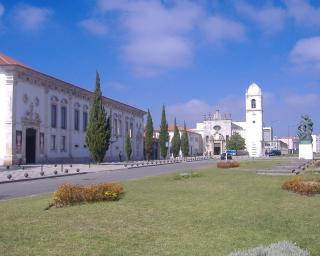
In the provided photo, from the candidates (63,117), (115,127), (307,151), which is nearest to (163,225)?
(307,151)

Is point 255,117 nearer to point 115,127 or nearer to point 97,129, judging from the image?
point 115,127

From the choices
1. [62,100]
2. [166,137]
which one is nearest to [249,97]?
[166,137]

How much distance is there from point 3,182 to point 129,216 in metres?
16.9

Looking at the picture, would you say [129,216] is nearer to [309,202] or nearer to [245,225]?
[245,225]

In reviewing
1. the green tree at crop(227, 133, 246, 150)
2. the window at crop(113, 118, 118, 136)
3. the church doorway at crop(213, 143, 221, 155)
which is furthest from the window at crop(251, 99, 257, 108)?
the window at crop(113, 118, 118, 136)

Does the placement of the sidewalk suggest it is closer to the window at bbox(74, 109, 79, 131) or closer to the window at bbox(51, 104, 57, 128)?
the window at bbox(51, 104, 57, 128)

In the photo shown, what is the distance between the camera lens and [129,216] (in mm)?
10539

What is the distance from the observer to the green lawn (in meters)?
7.56

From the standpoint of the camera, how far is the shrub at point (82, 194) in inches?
489

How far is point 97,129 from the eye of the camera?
51500mm

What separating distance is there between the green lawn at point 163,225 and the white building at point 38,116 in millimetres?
34110

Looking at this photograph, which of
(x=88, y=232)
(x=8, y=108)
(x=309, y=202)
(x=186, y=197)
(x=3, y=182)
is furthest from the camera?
(x=8, y=108)

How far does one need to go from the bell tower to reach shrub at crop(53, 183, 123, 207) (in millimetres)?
93728

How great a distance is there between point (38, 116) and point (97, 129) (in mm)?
6456
